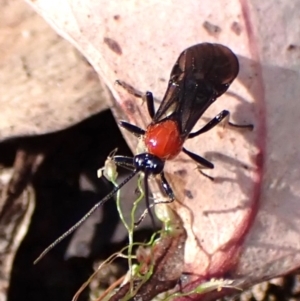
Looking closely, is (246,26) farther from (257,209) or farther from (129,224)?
(129,224)

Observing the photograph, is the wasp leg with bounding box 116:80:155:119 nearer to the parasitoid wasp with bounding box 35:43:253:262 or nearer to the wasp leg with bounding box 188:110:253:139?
the parasitoid wasp with bounding box 35:43:253:262

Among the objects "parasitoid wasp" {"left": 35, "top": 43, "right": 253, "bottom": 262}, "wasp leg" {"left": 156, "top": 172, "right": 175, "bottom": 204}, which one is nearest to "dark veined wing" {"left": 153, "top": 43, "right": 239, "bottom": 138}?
"parasitoid wasp" {"left": 35, "top": 43, "right": 253, "bottom": 262}

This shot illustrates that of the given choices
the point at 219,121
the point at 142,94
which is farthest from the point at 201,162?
the point at 142,94

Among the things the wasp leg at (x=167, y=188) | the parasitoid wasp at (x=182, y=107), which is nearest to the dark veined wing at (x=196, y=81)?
the parasitoid wasp at (x=182, y=107)

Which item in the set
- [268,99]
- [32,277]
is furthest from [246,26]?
[32,277]

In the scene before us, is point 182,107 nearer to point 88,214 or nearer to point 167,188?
point 167,188

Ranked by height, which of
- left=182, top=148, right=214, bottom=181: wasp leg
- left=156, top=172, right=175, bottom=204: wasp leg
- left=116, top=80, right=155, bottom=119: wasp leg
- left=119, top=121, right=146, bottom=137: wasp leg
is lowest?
left=156, top=172, right=175, bottom=204: wasp leg
